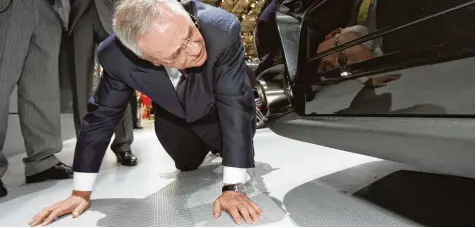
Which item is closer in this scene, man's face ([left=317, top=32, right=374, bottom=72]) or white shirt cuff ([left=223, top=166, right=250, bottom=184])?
man's face ([left=317, top=32, right=374, bottom=72])

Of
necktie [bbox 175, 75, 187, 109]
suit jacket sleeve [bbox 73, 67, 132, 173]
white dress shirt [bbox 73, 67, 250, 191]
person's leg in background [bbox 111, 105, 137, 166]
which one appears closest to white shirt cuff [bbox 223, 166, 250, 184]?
white dress shirt [bbox 73, 67, 250, 191]

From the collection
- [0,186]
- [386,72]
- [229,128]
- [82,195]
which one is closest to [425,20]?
[386,72]

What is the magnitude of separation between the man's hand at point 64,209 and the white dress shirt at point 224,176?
27 millimetres

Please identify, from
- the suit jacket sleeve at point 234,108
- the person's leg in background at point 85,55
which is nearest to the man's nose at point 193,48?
the suit jacket sleeve at point 234,108

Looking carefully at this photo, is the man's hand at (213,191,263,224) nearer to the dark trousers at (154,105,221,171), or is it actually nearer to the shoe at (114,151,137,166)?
the dark trousers at (154,105,221,171)

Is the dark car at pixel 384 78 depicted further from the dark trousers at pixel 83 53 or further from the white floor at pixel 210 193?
the dark trousers at pixel 83 53

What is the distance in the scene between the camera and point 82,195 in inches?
42.1

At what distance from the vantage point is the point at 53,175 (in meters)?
1.52

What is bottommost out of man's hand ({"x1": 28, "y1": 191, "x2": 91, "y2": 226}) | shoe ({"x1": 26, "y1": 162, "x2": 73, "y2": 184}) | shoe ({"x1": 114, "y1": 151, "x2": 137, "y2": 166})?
shoe ({"x1": 114, "y1": 151, "x2": 137, "y2": 166})

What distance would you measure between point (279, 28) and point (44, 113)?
3.53ft

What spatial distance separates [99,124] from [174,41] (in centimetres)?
38

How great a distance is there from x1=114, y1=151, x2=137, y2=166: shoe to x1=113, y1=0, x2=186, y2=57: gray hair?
101 centimetres

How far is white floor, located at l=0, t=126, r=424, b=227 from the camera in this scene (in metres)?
0.94

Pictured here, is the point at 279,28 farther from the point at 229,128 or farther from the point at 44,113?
the point at 44,113
